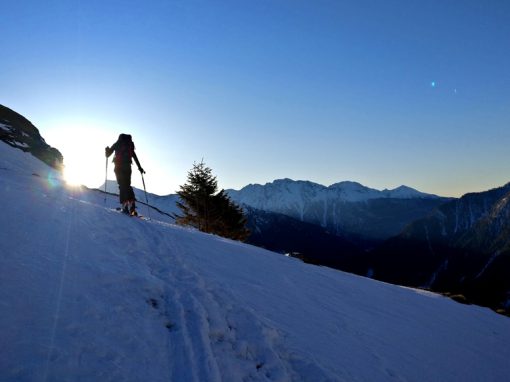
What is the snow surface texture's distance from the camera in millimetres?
4426

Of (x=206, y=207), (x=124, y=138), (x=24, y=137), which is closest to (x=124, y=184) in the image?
(x=124, y=138)

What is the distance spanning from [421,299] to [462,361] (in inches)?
240

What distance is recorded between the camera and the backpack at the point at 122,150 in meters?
14.7

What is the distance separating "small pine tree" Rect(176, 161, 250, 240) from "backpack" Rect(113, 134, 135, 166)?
18166 mm

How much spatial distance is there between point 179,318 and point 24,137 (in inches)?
2272

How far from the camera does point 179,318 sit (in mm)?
5879

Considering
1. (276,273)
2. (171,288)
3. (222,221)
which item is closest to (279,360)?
(171,288)

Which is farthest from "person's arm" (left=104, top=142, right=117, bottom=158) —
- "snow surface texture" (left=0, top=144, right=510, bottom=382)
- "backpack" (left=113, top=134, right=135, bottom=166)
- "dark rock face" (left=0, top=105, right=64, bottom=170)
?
"dark rock face" (left=0, top=105, right=64, bottom=170)

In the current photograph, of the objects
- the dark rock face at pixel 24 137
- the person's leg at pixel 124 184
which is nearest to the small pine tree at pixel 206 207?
the person's leg at pixel 124 184

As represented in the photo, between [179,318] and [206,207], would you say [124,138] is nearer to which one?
[179,318]

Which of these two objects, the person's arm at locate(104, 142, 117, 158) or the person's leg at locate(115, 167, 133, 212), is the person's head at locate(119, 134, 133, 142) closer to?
the person's arm at locate(104, 142, 117, 158)

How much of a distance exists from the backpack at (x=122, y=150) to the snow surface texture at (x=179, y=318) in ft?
9.69

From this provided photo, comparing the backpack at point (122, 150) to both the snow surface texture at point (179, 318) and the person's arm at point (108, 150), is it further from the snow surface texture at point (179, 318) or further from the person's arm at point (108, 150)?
the snow surface texture at point (179, 318)

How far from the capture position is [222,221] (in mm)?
33875
